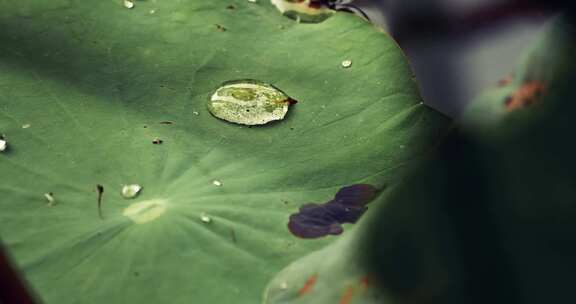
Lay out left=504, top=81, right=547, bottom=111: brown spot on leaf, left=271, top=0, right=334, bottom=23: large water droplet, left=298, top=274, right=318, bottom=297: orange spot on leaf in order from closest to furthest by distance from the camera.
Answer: left=504, top=81, right=547, bottom=111: brown spot on leaf
left=298, top=274, right=318, bottom=297: orange spot on leaf
left=271, top=0, right=334, bottom=23: large water droplet

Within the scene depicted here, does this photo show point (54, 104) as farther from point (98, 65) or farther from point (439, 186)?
point (439, 186)

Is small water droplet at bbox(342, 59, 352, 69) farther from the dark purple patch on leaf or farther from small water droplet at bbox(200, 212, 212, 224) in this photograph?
small water droplet at bbox(200, 212, 212, 224)

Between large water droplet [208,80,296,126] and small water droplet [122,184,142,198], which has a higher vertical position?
large water droplet [208,80,296,126]

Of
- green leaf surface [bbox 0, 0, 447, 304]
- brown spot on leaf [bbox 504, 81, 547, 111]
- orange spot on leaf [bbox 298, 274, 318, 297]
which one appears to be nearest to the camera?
brown spot on leaf [bbox 504, 81, 547, 111]

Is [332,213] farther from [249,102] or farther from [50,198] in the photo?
[50,198]

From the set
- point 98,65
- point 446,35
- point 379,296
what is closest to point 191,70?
point 98,65

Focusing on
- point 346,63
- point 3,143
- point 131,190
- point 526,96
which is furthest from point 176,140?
point 526,96

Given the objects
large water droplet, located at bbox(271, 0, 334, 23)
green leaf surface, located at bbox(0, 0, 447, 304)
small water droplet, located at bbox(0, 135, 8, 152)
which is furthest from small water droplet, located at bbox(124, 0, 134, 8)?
small water droplet, located at bbox(0, 135, 8, 152)
